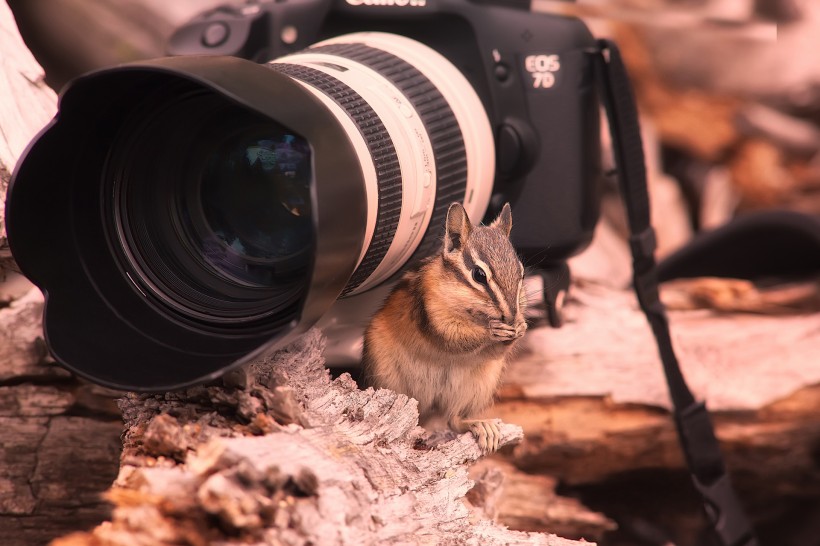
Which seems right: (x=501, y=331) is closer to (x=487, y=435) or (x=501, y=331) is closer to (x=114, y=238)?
(x=487, y=435)

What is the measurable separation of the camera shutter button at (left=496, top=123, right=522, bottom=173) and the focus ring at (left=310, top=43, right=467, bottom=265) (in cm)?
17

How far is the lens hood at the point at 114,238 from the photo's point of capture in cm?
107

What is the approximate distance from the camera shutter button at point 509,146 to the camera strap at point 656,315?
247mm

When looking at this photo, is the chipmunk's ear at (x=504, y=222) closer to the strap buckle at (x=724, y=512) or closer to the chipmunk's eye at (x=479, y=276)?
the chipmunk's eye at (x=479, y=276)

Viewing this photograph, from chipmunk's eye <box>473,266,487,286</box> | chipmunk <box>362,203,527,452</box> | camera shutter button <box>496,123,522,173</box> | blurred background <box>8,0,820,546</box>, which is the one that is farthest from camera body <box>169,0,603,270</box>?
blurred background <box>8,0,820,546</box>

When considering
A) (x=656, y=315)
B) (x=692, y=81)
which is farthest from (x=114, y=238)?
(x=692, y=81)

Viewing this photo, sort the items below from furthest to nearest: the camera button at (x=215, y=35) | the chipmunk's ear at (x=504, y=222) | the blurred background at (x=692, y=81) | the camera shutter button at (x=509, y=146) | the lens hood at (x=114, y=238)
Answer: the blurred background at (x=692, y=81)
the camera button at (x=215, y=35)
the camera shutter button at (x=509, y=146)
the chipmunk's ear at (x=504, y=222)
the lens hood at (x=114, y=238)

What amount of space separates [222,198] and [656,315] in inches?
39.0

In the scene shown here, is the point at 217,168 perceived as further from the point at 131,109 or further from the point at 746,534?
the point at 746,534

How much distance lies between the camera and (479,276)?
1.39m

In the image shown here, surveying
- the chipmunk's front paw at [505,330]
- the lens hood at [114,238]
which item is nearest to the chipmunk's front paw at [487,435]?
the chipmunk's front paw at [505,330]

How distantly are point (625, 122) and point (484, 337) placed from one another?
27.7 inches

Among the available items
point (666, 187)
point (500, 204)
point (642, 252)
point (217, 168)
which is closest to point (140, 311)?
point (217, 168)

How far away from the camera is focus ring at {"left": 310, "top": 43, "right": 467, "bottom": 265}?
5.02ft
